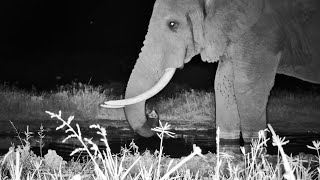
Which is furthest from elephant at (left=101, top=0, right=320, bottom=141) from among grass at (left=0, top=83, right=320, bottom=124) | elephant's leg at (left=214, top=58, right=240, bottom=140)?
grass at (left=0, top=83, right=320, bottom=124)

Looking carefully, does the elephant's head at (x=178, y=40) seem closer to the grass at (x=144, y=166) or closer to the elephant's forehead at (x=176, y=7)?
the elephant's forehead at (x=176, y=7)

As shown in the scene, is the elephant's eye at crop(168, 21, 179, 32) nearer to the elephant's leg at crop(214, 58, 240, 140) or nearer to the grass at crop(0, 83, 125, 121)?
the elephant's leg at crop(214, 58, 240, 140)

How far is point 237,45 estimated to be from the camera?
376 cm

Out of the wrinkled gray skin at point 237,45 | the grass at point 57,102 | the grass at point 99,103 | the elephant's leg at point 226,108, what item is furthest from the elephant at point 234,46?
the grass at point 57,102

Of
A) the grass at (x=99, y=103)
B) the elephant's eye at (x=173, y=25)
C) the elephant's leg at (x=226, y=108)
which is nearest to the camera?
the elephant's eye at (x=173, y=25)

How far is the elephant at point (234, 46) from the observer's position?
371 cm

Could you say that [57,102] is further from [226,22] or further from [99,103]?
[226,22]

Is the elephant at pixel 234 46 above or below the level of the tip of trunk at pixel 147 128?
above

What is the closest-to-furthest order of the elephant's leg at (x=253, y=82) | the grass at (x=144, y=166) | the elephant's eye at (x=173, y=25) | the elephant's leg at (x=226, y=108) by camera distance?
the grass at (x=144, y=166) → the elephant's leg at (x=253, y=82) → the elephant's eye at (x=173, y=25) → the elephant's leg at (x=226, y=108)

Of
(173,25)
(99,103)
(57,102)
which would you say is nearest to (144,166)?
(173,25)

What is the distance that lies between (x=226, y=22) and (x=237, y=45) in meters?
0.17

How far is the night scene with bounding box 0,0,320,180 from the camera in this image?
3.75m

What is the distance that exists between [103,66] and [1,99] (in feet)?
4.19

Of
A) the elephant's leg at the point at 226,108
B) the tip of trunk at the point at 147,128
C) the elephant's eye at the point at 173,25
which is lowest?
the tip of trunk at the point at 147,128
